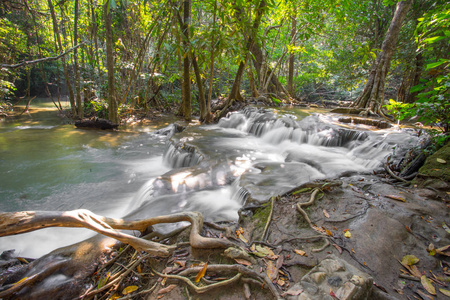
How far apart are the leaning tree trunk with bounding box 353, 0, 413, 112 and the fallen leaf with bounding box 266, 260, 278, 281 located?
9.02 meters

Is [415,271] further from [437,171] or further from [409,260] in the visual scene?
[437,171]

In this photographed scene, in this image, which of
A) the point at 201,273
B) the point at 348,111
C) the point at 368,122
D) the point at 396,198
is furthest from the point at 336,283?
the point at 348,111

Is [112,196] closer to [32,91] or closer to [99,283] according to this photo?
[99,283]

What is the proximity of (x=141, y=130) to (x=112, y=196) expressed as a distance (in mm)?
5997

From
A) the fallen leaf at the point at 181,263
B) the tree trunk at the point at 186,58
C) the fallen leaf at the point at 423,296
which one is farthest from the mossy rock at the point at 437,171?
the tree trunk at the point at 186,58

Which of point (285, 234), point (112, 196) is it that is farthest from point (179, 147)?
point (285, 234)

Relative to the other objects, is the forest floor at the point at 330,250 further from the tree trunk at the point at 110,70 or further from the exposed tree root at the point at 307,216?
the tree trunk at the point at 110,70

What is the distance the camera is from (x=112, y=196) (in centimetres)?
470

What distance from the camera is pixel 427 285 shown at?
72.5 inches

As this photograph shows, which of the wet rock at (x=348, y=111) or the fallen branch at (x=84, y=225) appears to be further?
the wet rock at (x=348, y=111)

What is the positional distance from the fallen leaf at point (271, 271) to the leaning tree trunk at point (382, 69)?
9017 mm

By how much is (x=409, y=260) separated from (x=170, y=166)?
5.40 meters

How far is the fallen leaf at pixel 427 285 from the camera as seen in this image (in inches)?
70.5

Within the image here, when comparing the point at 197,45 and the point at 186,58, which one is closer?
the point at 197,45
